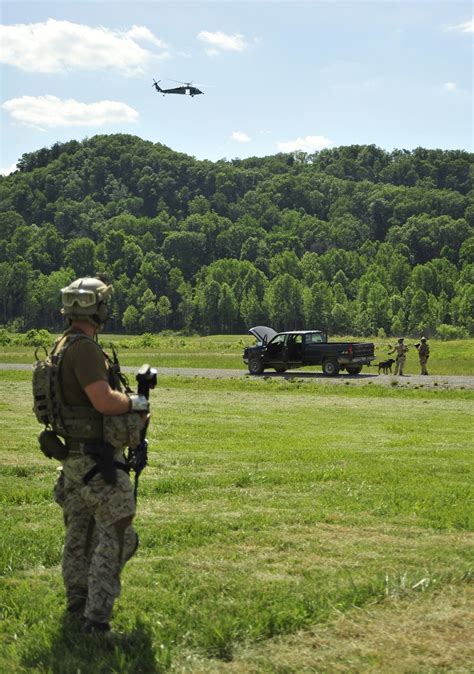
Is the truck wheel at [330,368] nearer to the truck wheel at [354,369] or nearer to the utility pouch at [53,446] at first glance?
the truck wheel at [354,369]

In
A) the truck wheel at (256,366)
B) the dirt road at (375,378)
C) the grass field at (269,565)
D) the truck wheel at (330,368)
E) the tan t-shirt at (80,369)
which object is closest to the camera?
the grass field at (269,565)

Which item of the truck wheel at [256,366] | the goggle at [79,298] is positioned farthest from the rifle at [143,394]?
the truck wheel at [256,366]

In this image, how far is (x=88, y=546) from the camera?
563 cm

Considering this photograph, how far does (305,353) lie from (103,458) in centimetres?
3287

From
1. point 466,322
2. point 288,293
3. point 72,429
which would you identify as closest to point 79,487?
point 72,429

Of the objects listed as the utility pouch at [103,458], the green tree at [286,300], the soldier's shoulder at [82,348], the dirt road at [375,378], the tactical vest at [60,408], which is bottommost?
the dirt road at [375,378]

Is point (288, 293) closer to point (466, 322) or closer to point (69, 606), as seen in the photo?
point (466, 322)

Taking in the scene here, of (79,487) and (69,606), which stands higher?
(79,487)

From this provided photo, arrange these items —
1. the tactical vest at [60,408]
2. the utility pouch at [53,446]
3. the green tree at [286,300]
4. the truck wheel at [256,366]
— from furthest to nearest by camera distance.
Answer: the green tree at [286,300] < the truck wheel at [256,366] < the utility pouch at [53,446] < the tactical vest at [60,408]

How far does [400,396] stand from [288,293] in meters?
143

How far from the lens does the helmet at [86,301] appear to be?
5.51 metres

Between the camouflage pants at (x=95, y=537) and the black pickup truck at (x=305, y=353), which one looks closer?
the camouflage pants at (x=95, y=537)

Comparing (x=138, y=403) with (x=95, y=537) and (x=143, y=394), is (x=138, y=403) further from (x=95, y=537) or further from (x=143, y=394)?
(x=95, y=537)

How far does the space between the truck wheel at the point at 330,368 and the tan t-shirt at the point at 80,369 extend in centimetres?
3166
